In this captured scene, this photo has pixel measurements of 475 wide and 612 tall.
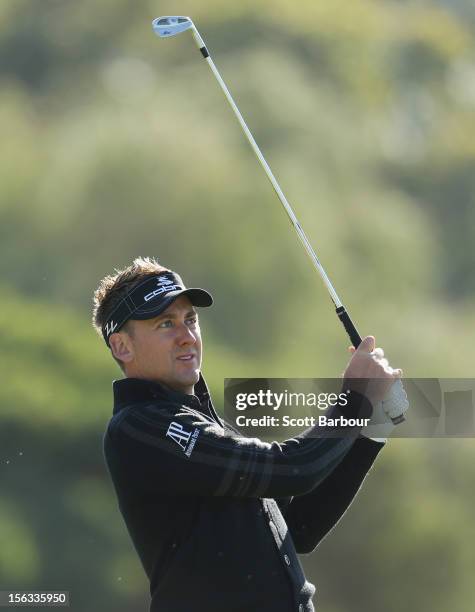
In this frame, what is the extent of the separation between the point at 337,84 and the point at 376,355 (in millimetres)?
4416

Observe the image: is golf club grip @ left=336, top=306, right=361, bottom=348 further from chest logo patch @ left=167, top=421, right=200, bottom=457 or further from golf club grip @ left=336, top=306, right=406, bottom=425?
chest logo patch @ left=167, top=421, right=200, bottom=457

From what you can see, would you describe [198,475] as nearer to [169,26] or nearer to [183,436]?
[183,436]

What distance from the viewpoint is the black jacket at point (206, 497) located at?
→ 199cm

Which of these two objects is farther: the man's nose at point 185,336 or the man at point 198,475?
the man's nose at point 185,336

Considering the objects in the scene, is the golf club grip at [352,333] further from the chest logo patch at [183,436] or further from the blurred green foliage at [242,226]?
the blurred green foliage at [242,226]

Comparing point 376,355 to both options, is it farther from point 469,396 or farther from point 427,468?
point 427,468

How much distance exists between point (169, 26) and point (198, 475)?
3.66 feet

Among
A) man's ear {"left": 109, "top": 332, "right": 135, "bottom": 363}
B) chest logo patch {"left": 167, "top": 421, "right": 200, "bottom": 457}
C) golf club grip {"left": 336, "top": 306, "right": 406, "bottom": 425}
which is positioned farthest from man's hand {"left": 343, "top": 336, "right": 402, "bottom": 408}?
man's ear {"left": 109, "top": 332, "right": 135, "bottom": 363}

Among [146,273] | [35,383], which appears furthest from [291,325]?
[146,273]

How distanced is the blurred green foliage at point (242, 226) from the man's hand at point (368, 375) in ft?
9.74

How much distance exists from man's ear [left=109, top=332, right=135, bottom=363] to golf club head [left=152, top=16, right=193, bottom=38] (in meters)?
0.74

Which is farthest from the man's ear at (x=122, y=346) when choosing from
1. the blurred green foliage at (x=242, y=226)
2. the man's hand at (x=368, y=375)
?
the blurred green foliage at (x=242, y=226)

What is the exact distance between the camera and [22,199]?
18.5 feet

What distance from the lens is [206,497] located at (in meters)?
2.05
